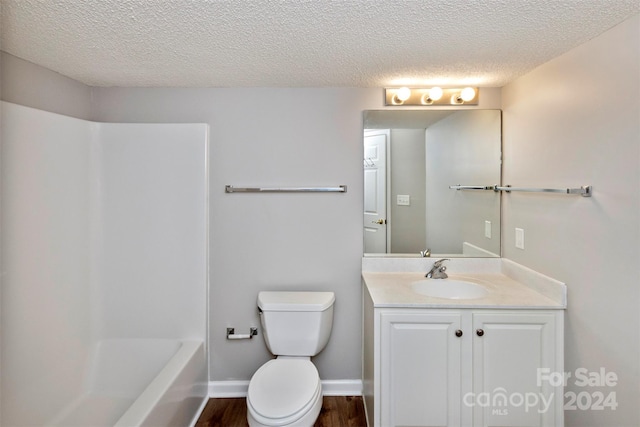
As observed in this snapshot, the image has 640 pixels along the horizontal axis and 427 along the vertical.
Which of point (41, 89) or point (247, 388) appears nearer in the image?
point (41, 89)

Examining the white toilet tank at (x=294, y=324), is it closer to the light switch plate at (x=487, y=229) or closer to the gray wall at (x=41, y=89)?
the light switch plate at (x=487, y=229)

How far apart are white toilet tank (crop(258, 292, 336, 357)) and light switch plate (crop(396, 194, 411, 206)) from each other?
837 mm

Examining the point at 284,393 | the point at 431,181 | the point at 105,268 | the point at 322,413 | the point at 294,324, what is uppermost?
the point at 431,181

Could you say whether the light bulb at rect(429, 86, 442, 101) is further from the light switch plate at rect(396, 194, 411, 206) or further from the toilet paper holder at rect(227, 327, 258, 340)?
the toilet paper holder at rect(227, 327, 258, 340)

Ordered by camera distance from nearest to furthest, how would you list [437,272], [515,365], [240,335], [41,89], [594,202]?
[594,202] → [515,365] → [41,89] → [437,272] → [240,335]

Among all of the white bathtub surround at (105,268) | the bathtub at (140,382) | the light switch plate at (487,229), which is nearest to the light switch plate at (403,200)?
the light switch plate at (487,229)

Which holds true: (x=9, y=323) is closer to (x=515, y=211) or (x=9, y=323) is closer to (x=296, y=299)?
(x=296, y=299)

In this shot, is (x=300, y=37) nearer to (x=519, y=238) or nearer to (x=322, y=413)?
(x=519, y=238)

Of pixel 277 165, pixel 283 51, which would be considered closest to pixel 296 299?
pixel 277 165

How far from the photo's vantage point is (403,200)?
2.30 m

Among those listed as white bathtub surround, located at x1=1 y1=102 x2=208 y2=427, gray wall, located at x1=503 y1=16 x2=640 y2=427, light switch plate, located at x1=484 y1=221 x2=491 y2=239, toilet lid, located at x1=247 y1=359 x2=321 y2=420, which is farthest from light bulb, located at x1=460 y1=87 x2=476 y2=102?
toilet lid, located at x1=247 y1=359 x2=321 y2=420

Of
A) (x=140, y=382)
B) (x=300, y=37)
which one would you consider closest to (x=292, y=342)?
(x=140, y=382)

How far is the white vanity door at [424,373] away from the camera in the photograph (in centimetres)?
166

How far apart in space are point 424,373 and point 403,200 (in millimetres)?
1103
